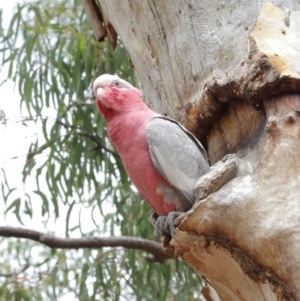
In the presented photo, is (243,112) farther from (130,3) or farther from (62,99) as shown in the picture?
(62,99)

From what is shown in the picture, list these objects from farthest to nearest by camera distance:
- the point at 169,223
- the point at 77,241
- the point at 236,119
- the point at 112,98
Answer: the point at 77,241 → the point at 112,98 → the point at 236,119 → the point at 169,223

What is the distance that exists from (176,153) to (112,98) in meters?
0.28

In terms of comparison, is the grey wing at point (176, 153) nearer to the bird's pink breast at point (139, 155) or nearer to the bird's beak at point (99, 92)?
the bird's pink breast at point (139, 155)

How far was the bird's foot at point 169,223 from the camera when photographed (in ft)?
5.50

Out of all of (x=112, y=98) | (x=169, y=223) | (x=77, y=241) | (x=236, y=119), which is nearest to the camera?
(x=169, y=223)

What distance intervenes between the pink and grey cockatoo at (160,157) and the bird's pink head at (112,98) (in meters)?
0.02

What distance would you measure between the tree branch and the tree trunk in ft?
2.98

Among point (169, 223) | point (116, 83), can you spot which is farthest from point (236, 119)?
point (116, 83)

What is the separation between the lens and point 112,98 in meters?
2.03

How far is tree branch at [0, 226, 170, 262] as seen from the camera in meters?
2.79

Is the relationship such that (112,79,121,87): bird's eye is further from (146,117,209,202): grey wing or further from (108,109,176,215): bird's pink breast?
(146,117,209,202): grey wing

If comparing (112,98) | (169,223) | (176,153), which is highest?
(112,98)

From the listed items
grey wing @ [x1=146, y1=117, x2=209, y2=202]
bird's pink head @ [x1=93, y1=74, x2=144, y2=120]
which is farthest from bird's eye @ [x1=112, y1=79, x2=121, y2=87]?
grey wing @ [x1=146, y1=117, x2=209, y2=202]

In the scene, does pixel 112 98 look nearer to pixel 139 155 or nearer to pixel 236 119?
pixel 139 155
